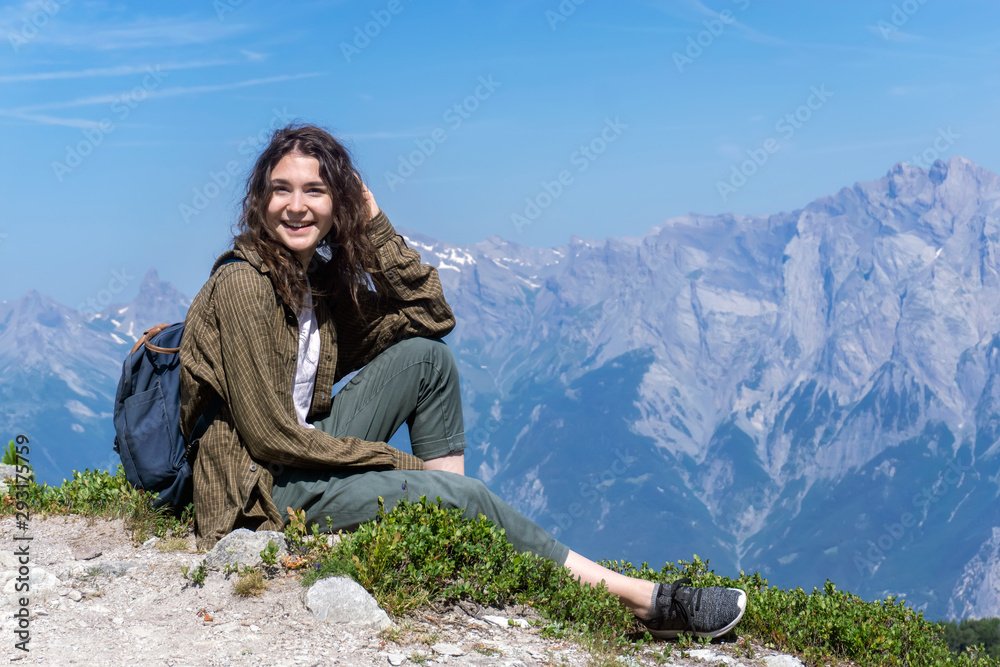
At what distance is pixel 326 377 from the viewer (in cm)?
582

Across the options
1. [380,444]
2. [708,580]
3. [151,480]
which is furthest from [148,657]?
[708,580]

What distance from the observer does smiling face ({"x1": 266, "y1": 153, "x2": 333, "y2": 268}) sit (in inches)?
221

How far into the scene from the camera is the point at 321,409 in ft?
19.1

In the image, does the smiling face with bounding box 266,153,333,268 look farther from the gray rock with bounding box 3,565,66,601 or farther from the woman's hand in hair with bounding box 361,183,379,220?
the gray rock with bounding box 3,565,66,601

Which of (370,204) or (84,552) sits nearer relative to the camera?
(84,552)

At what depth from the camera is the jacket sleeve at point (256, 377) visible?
5.07 m

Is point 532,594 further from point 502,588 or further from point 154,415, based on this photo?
point 154,415

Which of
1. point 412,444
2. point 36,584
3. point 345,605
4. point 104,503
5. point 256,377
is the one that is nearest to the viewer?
point 345,605

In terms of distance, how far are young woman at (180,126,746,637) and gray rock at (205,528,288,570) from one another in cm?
12

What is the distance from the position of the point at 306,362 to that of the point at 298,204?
1.08 meters

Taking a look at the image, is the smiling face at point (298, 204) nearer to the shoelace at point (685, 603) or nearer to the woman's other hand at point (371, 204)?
the woman's other hand at point (371, 204)

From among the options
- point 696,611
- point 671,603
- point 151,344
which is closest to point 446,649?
point 671,603

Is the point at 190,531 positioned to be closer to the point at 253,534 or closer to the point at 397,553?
the point at 253,534

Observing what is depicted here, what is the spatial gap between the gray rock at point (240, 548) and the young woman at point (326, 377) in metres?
0.12
